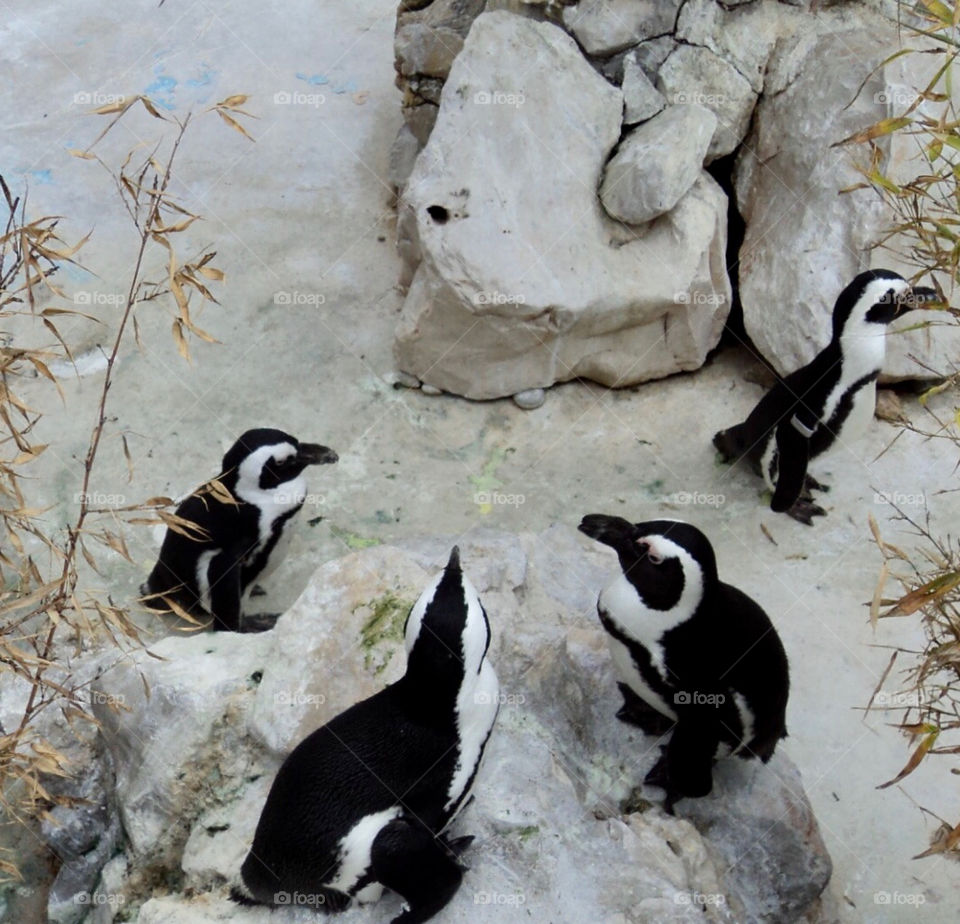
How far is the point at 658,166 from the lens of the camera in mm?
4516

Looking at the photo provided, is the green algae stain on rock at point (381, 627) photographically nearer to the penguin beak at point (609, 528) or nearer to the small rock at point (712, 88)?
the penguin beak at point (609, 528)

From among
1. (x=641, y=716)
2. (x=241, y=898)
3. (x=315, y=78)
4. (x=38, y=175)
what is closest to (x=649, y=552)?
(x=641, y=716)

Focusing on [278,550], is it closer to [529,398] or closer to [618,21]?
[529,398]

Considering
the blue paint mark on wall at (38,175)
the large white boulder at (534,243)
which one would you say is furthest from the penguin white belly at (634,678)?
the blue paint mark on wall at (38,175)

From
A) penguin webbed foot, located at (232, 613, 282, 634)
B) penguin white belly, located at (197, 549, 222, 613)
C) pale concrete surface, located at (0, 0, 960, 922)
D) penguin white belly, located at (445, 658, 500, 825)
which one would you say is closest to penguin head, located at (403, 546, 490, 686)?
penguin white belly, located at (445, 658, 500, 825)

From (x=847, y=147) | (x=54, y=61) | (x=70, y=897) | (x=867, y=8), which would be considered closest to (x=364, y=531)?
(x=70, y=897)

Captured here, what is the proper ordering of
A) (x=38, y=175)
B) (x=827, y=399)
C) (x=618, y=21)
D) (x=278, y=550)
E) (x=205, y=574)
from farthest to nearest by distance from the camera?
(x=38, y=175), (x=618, y=21), (x=827, y=399), (x=278, y=550), (x=205, y=574)

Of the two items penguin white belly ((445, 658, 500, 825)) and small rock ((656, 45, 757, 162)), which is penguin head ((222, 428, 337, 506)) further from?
small rock ((656, 45, 757, 162))

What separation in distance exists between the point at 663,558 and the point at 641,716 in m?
0.52

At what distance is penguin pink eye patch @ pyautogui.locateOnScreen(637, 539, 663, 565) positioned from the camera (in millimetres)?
2912

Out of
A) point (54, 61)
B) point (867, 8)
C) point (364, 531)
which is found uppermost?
point (867, 8)

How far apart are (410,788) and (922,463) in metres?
2.77

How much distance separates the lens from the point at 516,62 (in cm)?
475

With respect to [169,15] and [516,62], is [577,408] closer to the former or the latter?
[516,62]
